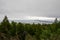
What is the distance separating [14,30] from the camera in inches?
468

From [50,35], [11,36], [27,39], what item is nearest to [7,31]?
[11,36]

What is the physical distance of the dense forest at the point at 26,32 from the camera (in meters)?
10.5

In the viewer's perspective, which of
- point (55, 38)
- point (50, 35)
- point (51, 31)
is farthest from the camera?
point (51, 31)

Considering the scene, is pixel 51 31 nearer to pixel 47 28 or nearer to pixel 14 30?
pixel 47 28

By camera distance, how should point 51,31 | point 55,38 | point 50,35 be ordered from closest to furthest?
1. point 55,38
2. point 50,35
3. point 51,31

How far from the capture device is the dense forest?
1054 cm

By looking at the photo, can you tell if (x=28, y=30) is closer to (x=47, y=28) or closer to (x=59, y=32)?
(x=47, y=28)

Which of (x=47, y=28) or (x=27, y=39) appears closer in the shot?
(x=27, y=39)

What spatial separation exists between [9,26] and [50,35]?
85.7 inches

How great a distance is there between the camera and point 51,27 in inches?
476

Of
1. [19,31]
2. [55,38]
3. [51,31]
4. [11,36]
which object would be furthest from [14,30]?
[55,38]

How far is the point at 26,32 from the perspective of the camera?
11.5 metres

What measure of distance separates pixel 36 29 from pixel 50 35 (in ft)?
4.58

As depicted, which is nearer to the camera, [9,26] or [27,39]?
[27,39]
